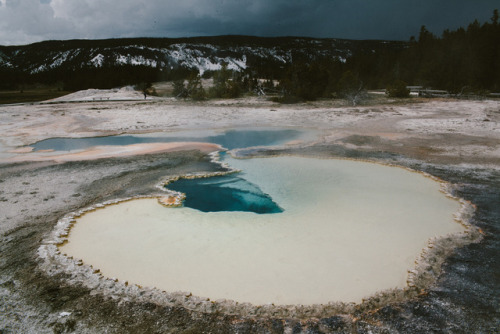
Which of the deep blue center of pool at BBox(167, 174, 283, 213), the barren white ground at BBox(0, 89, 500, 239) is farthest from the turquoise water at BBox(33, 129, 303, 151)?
the deep blue center of pool at BBox(167, 174, 283, 213)

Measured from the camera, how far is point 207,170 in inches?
357

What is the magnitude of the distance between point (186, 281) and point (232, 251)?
870 millimetres

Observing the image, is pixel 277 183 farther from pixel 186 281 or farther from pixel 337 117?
pixel 337 117

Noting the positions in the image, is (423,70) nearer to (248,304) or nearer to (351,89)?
(351,89)

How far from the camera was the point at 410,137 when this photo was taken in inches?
507

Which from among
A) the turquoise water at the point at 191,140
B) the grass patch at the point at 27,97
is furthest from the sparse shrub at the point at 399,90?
the grass patch at the point at 27,97

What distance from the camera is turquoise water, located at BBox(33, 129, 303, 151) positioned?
12.4 metres

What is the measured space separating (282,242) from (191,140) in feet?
28.0

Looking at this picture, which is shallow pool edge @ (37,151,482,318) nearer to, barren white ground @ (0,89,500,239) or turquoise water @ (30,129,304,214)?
barren white ground @ (0,89,500,239)

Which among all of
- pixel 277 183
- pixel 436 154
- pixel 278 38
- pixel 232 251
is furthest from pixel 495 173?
pixel 278 38

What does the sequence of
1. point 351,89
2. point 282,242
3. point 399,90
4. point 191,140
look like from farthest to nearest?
point 399,90 → point 351,89 → point 191,140 → point 282,242

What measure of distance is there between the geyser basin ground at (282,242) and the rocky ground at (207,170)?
444 millimetres

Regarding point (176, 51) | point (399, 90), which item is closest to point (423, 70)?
point (399, 90)

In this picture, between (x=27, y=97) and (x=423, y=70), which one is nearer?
(x=423, y=70)
